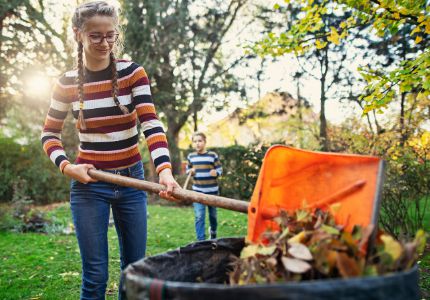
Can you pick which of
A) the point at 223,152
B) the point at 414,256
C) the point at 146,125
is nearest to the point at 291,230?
the point at 414,256

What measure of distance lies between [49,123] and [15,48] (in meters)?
10.9

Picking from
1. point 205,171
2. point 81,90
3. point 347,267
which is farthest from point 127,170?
point 205,171

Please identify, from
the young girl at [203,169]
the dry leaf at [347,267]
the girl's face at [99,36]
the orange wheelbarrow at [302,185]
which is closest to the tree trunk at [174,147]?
the young girl at [203,169]

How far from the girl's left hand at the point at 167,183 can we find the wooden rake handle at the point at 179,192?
0.02m

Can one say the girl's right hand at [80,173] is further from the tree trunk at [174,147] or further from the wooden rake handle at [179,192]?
the tree trunk at [174,147]

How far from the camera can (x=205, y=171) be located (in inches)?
241

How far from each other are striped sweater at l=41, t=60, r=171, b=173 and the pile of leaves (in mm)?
952

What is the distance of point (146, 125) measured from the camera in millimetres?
2090

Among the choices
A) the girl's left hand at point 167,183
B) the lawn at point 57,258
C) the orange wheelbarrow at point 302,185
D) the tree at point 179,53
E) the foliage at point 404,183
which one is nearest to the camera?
the orange wheelbarrow at point 302,185

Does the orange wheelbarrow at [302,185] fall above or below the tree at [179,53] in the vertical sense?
below

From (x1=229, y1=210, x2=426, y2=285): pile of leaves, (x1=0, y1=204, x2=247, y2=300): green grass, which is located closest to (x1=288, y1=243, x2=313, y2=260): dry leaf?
(x1=229, y1=210, x2=426, y2=285): pile of leaves

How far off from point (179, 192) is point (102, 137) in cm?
60

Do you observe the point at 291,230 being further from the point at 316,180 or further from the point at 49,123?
the point at 49,123

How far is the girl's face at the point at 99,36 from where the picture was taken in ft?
6.53
